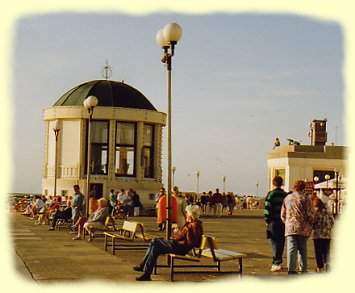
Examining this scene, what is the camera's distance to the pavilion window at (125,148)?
136 ft

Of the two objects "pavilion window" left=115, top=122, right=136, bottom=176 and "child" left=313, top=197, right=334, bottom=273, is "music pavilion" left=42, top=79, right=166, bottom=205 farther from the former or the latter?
"child" left=313, top=197, right=334, bottom=273

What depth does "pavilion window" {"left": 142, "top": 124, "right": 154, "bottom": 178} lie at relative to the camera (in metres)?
42.1

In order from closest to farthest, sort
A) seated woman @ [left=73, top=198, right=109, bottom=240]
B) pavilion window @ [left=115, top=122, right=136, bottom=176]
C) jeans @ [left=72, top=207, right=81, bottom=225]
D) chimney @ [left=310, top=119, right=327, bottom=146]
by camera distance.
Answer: seated woman @ [left=73, top=198, right=109, bottom=240]
jeans @ [left=72, top=207, right=81, bottom=225]
pavilion window @ [left=115, top=122, right=136, bottom=176]
chimney @ [left=310, top=119, right=327, bottom=146]

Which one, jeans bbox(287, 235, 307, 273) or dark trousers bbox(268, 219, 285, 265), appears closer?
jeans bbox(287, 235, 307, 273)

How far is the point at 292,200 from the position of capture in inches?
460

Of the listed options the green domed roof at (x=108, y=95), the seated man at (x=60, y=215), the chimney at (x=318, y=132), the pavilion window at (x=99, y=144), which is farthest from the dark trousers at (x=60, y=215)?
the chimney at (x=318, y=132)

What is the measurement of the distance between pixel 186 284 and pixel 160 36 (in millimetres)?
4974

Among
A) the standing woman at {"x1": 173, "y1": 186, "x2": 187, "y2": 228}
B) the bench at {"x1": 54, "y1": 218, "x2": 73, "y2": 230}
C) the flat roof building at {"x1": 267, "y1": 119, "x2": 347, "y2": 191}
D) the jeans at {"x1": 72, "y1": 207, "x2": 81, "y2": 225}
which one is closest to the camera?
the standing woman at {"x1": 173, "y1": 186, "x2": 187, "y2": 228}

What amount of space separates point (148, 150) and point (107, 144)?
269cm

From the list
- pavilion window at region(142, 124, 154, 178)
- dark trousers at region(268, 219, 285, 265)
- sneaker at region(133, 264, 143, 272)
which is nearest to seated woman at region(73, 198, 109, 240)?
sneaker at region(133, 264, 143, 272)

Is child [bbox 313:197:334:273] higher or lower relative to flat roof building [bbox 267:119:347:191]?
lower

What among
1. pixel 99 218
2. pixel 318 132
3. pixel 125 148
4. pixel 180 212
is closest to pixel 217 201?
pixel 125 148

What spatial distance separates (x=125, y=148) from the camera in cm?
4172

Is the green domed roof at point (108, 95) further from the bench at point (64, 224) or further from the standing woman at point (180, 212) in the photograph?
the standing woman at point (180, 212)
